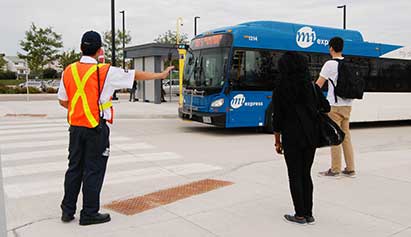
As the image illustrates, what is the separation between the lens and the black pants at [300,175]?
457 centimetres

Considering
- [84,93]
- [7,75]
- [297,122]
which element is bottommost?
[297,122]

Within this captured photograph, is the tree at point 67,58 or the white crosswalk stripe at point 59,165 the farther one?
the tree at point 67,58

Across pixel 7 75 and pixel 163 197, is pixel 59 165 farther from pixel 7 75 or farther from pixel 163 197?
pixel 7 75

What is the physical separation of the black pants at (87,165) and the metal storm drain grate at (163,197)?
607mm

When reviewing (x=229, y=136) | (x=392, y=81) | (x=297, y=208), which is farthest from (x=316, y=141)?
(x=392, y=81)

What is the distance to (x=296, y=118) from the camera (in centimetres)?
454

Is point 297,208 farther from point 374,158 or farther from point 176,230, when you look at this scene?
point 374,158

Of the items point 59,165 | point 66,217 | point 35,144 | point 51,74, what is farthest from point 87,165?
point 51,74

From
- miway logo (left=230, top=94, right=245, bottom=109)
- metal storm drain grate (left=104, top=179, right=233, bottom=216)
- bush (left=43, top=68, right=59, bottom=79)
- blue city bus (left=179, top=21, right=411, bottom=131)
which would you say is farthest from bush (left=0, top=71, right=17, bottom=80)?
metal storm drain grate (left=104, top=179, right=233, bottom=216)

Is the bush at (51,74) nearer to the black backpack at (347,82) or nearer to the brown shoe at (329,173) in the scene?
the brown shoe at (329,173)

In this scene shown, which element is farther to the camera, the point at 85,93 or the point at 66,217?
the point at 66,217

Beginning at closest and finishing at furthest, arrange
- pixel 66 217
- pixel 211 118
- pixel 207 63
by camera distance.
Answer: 1. pixel 66 217
2. pixel 211 118
3. pixel 207 63

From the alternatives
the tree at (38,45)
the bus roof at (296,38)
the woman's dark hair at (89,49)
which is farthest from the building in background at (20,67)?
the woman's dark hair at (89,49)

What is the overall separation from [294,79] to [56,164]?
16.7ft
